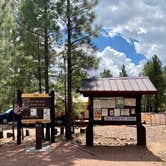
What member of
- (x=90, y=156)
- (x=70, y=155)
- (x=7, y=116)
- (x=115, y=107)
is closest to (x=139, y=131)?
(x=115, y=107)

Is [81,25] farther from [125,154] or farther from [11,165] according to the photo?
[11,165]

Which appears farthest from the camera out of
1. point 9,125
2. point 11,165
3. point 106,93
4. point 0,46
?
point 9,125

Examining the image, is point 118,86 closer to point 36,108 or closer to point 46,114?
point 46,114

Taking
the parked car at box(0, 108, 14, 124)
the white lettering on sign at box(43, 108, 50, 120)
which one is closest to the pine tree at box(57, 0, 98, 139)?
the white lettering on sign at box(43, 108, 50, 120)

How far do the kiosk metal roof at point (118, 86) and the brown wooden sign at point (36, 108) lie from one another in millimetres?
1821

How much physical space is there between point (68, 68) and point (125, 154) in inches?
286

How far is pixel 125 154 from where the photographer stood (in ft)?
46.3

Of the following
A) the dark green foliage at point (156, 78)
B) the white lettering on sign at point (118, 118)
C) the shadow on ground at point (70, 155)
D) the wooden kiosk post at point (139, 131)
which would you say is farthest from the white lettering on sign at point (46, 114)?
the dark green foliage at point (156, 78)

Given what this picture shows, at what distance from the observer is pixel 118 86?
16.6 m

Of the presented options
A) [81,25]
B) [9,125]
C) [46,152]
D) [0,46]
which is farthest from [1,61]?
[9,125]

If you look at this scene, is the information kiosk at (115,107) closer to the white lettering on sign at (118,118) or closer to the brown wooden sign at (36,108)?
the white lettering on sign at (118,118)

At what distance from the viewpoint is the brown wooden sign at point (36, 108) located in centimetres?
1698

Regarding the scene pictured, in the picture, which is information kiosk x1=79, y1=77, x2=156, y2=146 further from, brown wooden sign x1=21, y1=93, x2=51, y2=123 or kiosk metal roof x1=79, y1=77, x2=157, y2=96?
brown wooden sign x1=21, y1=93, x2=51, y2=123

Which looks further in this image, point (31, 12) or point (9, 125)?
point (9, 125)
